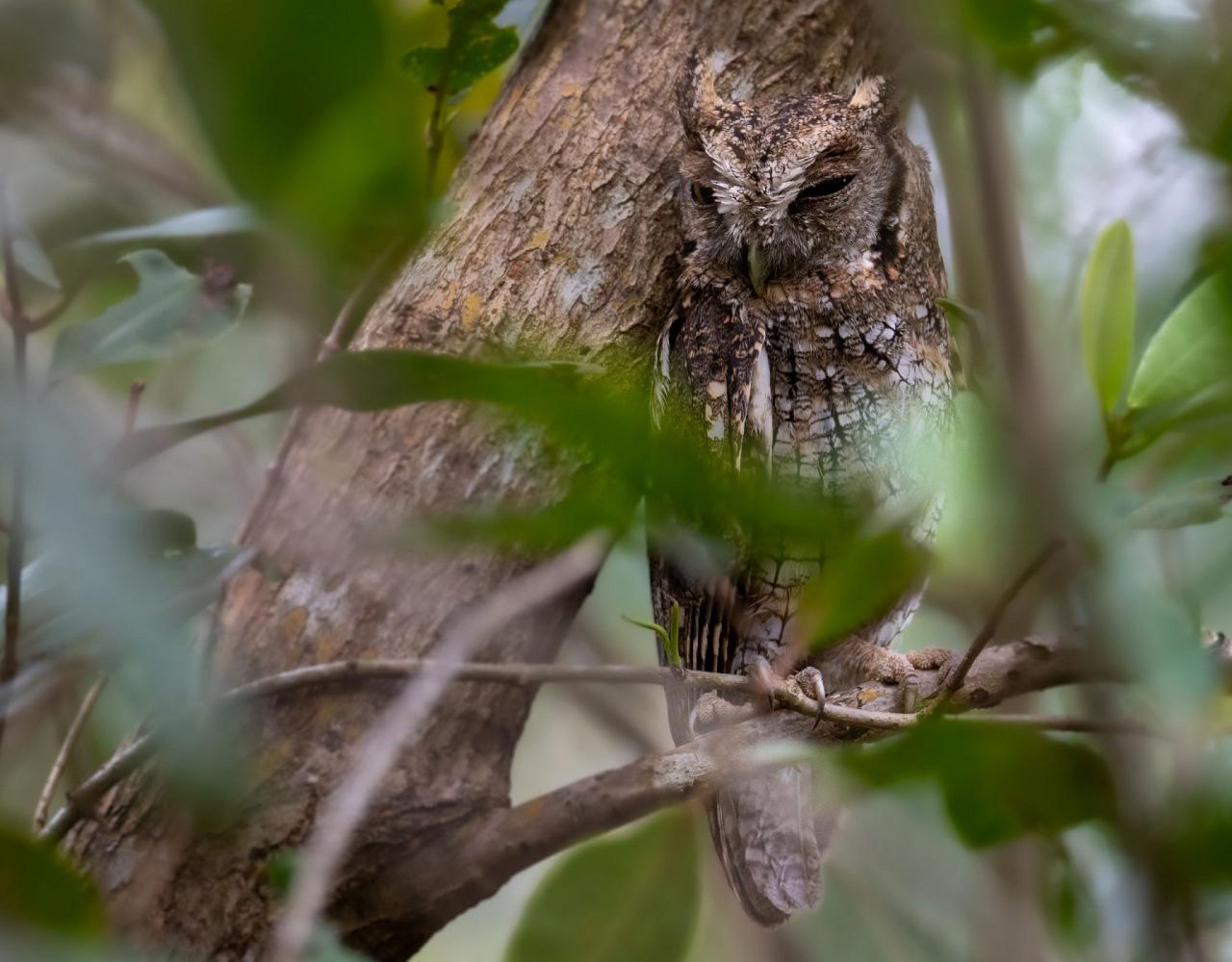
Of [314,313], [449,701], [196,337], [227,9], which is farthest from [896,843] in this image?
[227,9]

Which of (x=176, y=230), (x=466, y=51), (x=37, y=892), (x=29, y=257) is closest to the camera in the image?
(x=37, y=892)

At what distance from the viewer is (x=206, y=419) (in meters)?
0.87

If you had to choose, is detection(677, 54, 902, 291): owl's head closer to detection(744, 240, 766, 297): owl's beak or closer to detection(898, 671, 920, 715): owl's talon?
detection(744, 240, 766, 297): owl's beak

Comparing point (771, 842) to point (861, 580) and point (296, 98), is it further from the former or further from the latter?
point (296, 98)

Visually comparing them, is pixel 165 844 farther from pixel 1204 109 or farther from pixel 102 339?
pixel 1204 109

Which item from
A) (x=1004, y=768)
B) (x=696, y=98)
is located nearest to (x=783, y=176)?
(x=696, y=98)

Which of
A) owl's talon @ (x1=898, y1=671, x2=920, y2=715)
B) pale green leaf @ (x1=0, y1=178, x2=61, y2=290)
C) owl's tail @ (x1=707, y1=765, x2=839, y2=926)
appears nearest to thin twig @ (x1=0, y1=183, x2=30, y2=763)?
pale green leaf @ (x1=0, y1=178, x2=61, y2=290)

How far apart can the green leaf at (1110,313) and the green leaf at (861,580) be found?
0.33 m

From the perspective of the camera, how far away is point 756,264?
1639 millimetres

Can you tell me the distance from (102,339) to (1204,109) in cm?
90

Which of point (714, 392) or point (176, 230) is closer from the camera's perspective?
point (176, 230)

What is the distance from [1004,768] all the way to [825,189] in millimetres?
1173

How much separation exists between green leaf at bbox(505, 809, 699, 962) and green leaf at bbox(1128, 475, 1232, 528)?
48 cm

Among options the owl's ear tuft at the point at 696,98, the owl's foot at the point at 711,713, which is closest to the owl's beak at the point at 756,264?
the owl's ear tuft at the point at 696,98
